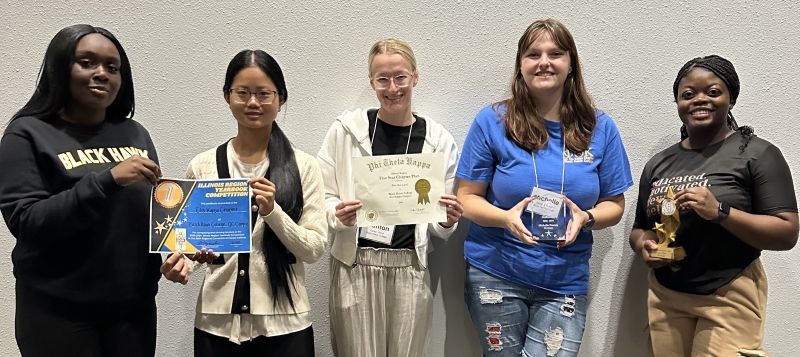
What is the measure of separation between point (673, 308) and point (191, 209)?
1.68 meters

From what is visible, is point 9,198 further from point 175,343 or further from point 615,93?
point 615,93

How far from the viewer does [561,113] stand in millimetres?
2057

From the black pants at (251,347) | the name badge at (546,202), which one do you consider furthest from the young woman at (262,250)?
the name badge at (546,202)

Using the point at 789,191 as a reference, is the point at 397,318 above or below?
below

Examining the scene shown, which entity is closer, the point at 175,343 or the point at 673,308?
the point at 673,308

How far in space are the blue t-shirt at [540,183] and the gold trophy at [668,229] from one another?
0.17m

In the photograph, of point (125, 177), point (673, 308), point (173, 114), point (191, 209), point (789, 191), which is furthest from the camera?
point (173, 114)

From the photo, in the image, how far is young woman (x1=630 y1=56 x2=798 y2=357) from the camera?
1.89 meters

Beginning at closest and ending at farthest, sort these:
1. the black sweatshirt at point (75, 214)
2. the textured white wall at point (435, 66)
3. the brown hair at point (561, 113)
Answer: the black sweatshirt at point (75, 214), the brown hair at point (561, 113), the textured white wall at point (435, 66)

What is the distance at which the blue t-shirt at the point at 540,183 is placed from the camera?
197 centimetres

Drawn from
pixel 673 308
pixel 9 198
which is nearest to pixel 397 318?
pixel 673 308

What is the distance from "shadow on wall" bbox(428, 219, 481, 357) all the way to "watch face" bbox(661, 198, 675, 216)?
0.78m

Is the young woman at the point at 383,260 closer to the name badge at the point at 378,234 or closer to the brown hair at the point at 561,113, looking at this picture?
the name badge at the point at 378,234

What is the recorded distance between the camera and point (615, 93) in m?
2.46
